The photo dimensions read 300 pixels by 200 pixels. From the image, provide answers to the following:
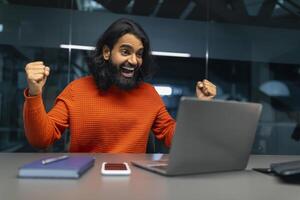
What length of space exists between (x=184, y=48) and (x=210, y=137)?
11.9ft

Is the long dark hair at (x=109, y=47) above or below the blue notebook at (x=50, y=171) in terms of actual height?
above

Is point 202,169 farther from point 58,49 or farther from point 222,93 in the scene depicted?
point 222,93

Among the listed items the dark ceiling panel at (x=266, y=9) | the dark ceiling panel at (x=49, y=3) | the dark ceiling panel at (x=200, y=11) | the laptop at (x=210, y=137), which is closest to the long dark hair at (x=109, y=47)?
the laptop at (x=210, y=137)

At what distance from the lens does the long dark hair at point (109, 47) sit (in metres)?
1.37

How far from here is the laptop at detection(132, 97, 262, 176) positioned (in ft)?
2.21

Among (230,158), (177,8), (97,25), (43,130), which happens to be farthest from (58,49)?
(230,158)

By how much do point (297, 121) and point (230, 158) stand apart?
4.35 meters

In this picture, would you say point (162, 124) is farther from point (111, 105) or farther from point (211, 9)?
point (211, 9)

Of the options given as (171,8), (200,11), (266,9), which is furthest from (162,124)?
(266,9)

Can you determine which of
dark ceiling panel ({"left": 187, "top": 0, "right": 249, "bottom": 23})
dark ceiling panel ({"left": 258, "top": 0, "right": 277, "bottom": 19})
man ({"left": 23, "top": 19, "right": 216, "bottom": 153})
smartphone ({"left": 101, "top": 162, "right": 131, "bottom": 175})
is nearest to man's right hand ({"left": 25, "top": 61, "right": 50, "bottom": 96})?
man ({"left": 23, "top": 19, "right": 216, "bottom": 153})

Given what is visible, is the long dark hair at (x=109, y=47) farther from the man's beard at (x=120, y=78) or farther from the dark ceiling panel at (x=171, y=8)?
the dark ceiling panel at (x=171, y=8)

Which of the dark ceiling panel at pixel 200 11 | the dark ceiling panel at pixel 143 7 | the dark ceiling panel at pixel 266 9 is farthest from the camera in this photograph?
the dark ceiling panel at pixel 266 9

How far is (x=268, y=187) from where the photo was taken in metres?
0.65

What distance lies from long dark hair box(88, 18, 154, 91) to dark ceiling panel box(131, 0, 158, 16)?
9.53 ft
